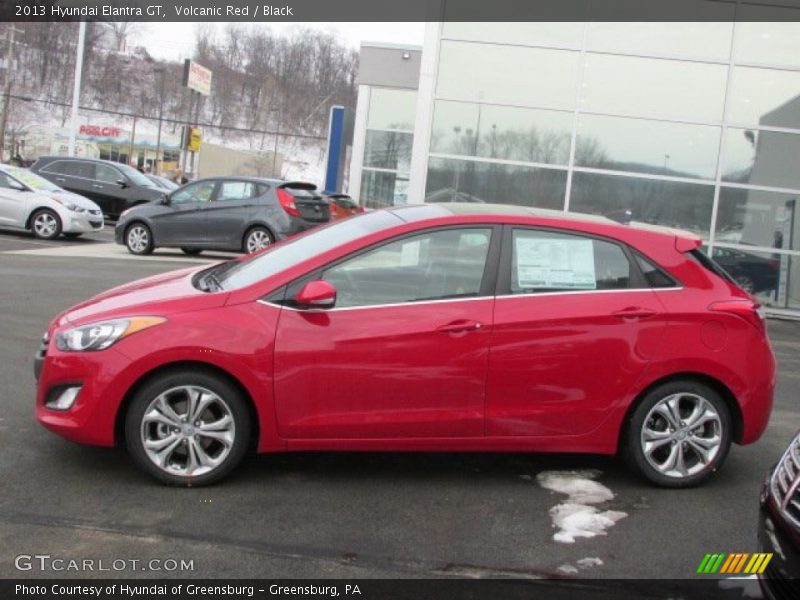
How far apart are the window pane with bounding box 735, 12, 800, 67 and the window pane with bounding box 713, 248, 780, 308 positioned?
297cm

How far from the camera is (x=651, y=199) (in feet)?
43.4

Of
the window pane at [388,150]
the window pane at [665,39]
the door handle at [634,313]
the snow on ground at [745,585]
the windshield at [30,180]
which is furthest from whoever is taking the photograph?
the window pane at [388,150]

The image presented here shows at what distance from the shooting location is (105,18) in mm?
42469

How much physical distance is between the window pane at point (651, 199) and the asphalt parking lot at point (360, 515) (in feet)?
27.0

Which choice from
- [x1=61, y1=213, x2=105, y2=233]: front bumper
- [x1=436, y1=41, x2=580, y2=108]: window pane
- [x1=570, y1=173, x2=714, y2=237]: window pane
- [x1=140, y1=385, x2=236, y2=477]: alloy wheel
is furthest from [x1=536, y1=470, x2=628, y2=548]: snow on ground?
[x1=61, y1=213, x2=105, y2=233]: front bumper

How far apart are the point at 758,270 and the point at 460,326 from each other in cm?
1049

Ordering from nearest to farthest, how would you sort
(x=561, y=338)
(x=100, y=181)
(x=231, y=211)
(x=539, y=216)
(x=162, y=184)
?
(x=561, y=338) < (x=539, y=216) < (x=231, y=211) < (x=100, y=181) < (x=162, y=184)

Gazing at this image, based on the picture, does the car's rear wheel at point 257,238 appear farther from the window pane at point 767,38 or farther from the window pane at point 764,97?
the window pane at point 767,38

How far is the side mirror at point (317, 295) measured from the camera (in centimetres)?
422

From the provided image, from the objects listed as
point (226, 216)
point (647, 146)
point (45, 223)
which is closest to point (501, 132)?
point (647, 146)

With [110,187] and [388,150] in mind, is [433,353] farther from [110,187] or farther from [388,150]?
[110,187]

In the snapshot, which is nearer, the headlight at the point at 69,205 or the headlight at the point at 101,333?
the headlight at the point at 101,333

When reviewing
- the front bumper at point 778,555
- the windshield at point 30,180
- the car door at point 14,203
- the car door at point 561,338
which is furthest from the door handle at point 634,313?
the windshield at point 30,180

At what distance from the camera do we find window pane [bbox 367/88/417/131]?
21.8m
